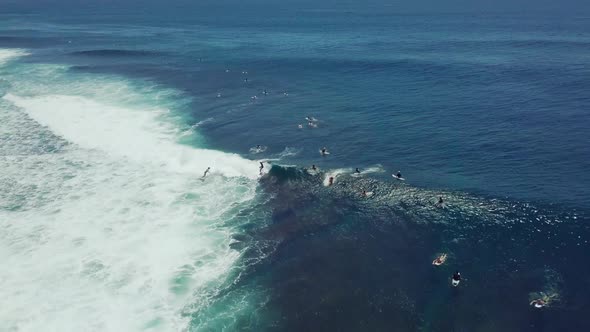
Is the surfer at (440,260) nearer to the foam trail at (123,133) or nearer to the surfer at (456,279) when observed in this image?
the surfer at (456,279)

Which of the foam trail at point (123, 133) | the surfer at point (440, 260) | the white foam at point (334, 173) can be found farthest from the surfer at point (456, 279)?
the foam trail at point (123, 133)

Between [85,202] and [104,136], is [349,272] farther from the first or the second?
[104,136]

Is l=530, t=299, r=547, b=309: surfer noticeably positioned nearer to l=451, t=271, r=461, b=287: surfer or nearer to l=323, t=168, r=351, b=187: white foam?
l=451, t=271, r=461, b=287: surfer

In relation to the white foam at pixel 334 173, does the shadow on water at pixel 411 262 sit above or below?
below

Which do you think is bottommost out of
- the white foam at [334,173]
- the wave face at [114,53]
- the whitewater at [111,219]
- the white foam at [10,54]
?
the whitewater at [111,219]

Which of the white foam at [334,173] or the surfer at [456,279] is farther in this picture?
the white foam at [334,173]
